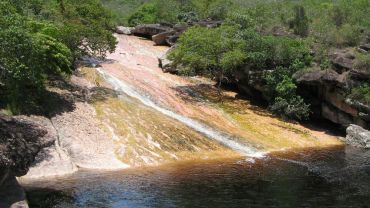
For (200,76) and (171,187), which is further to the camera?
(200,76)

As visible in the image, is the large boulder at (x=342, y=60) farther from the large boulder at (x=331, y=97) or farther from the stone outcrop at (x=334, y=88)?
the large boulder at (x=331, y=97)

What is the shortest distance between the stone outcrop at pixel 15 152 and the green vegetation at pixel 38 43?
10.3 meters

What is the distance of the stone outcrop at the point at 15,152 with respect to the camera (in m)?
24.0

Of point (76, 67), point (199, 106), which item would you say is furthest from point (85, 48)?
point (199, 106)

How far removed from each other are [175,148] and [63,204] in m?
→ 15.5

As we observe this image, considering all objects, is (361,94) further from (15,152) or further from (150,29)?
(150,29)

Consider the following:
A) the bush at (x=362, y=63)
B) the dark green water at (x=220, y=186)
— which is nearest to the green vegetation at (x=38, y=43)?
the dark green water at (x=220, y=186)

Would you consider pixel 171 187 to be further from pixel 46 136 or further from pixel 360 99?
pixel 360 99

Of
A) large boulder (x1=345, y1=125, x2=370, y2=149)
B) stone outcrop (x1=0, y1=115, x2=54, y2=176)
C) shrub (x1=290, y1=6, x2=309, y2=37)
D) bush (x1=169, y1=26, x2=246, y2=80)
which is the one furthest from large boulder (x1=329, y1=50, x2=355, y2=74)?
stone outcrop (x1=0, y1=115, x2=54, y2=176)

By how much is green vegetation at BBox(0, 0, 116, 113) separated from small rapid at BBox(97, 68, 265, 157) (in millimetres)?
5012

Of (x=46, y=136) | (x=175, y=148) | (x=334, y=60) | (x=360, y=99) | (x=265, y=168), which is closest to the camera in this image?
(x=46, y=136)

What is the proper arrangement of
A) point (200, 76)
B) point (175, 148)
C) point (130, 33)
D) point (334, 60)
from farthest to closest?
point (130, 33) < point (200, 76) < point (334, 60) < point (175, 148)

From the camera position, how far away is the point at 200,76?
66500mm

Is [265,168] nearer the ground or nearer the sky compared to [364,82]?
nearer the ground
